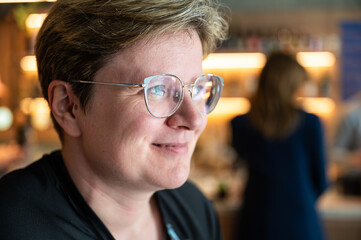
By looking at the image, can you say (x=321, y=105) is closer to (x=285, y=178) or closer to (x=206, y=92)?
(x=285, y=178)

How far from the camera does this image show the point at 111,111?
0.88 metres

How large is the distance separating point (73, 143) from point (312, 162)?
2.13m

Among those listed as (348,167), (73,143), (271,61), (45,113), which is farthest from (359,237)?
(45,113)

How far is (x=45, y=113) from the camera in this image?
18.6 ft

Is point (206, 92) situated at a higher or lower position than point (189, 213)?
higher

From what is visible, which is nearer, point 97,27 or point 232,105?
point 97,27

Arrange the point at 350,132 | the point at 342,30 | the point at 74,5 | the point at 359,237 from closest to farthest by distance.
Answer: the point at 74,5 < the point at 359,237 < the point at 350,132 < the point at 342,30

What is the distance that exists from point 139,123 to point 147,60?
0.45 feet

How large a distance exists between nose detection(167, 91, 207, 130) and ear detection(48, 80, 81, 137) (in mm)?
224

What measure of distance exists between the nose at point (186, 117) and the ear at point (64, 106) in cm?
22

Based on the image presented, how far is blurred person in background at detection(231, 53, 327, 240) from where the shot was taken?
8.46ft

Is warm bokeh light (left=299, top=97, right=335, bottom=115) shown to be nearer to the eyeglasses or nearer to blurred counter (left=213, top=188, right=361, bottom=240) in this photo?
blurred counter (left=213, top=188, right=361, bottom=240)

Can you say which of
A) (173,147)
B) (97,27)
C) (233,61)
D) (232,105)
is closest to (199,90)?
(173,147)

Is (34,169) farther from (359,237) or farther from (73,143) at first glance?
(359,237)
